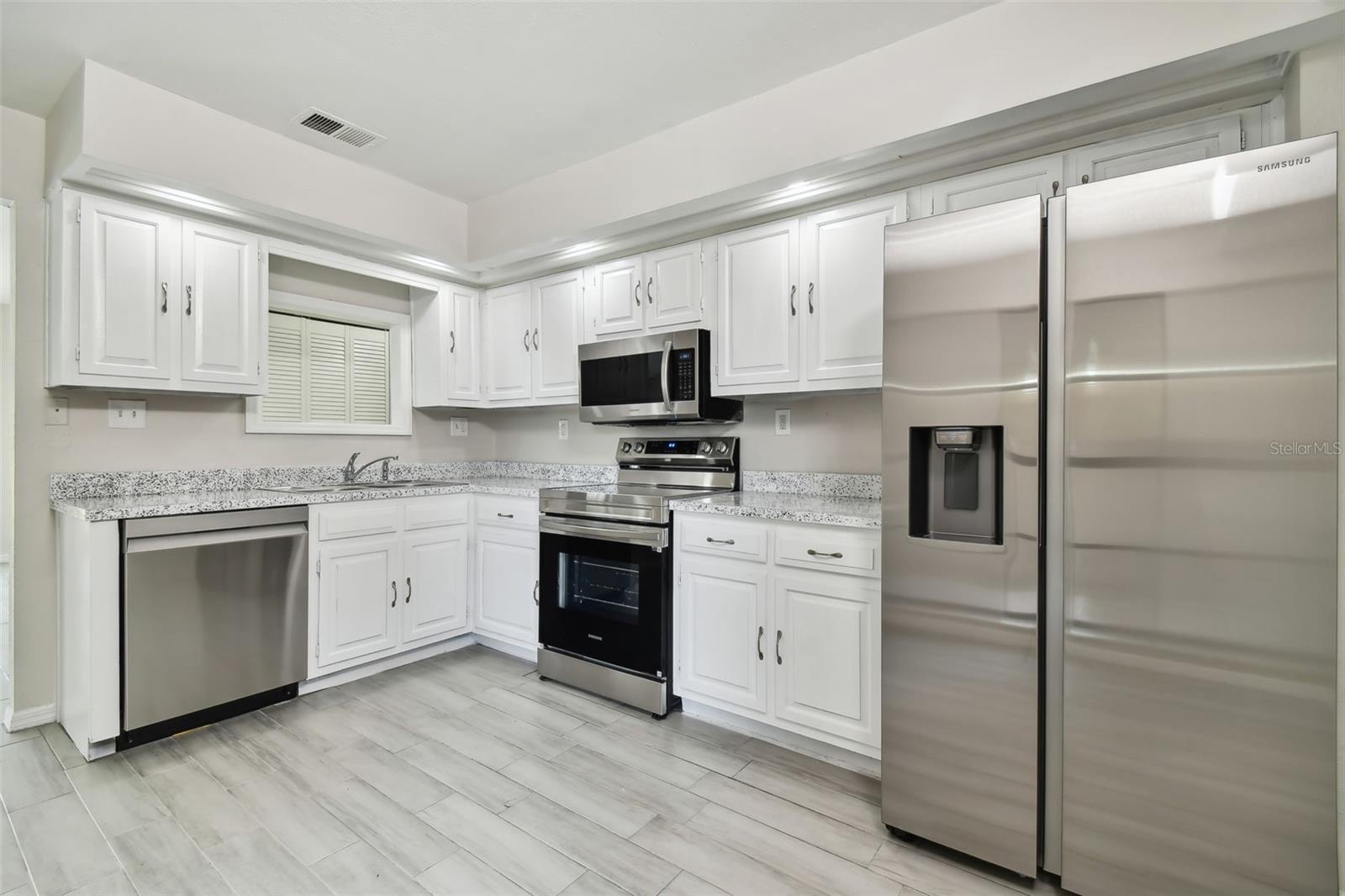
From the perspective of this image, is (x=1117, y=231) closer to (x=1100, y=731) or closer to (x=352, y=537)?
(x=1100, y=731)

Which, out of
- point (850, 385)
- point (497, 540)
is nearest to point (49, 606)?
point (497, 540)

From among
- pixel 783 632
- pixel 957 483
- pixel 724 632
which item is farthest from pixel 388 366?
pixel 957 483

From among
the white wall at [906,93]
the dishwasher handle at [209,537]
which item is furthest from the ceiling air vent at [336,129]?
the dishwasher handle at [209,537]

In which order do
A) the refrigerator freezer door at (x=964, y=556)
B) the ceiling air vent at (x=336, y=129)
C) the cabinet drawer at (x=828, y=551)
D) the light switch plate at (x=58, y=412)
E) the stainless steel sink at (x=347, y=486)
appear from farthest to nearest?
the stainless steel sink at (x=347, y=486), the ceiling air vent at (x=336, y=129), the light switch plate at (x=58, y=412), the cabinet drawer at (x=828, y=551), the refrigerator freezer door at (x=964, y=556)

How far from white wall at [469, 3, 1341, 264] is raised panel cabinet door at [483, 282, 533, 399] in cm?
63

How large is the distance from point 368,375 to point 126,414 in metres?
1.27

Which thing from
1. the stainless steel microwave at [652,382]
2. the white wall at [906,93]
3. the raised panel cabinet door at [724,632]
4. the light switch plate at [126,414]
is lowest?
the raised panel cabinet door at [724,632]

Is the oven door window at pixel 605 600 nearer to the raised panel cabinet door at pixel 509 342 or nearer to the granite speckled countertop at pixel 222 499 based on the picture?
the granite speckled countertop at pixel 222 499

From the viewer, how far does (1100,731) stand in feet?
5.13

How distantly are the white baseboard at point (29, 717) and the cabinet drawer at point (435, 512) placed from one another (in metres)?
1.59

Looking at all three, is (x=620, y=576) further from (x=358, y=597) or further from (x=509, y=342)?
(x=509, y=342)

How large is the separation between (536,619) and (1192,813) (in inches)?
106

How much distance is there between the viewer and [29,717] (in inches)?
102

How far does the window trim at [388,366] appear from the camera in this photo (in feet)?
11.1
